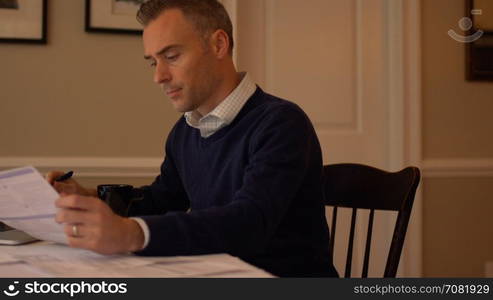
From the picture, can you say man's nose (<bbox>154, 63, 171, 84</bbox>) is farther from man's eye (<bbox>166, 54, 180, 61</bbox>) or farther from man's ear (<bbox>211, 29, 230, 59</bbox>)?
man's ear (<bbox>211, 29, 230, 59</bbox>)

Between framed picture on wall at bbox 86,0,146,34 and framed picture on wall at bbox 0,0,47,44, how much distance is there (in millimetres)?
196

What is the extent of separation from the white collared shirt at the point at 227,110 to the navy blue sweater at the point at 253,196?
0.6 inches

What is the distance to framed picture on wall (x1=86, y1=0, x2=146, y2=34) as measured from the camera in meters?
2.54

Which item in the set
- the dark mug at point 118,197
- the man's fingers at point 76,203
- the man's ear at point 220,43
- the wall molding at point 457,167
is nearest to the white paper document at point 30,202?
the man's fingers at point 76,203

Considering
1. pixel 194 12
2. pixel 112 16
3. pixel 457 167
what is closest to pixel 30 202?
pixel 194 12

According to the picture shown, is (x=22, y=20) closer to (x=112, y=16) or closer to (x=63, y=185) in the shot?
(x=112, y=16)

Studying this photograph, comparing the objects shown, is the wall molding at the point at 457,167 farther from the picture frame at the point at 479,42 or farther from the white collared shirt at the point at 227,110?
the white collared shirt at the point at 227,110

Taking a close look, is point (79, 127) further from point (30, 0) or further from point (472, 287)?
point (472, 287)

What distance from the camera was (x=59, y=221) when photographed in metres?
0.86

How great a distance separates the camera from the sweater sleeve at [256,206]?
3.00 feet

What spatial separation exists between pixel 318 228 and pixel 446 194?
6.06ft

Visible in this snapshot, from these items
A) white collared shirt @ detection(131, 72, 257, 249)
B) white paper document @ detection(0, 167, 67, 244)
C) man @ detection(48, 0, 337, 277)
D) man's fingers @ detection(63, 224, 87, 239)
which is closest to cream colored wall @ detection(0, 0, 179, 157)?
man @ detection(48, 0, 337, 277)

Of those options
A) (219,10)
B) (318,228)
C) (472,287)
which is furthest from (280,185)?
(219,10)

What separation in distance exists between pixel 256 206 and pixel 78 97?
172cm
